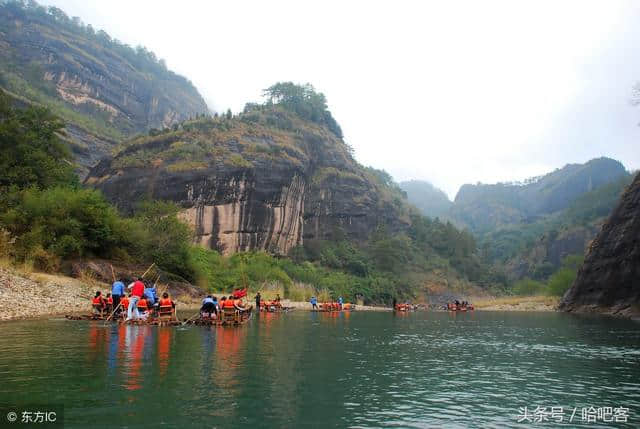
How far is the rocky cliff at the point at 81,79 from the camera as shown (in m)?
96.9

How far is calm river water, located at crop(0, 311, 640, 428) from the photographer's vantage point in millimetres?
9039

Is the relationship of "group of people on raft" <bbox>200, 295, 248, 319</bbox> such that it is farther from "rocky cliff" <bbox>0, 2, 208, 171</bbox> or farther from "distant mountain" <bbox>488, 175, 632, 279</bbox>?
"distant mountain" <bbox>488, 175, 632, 279</bbox>

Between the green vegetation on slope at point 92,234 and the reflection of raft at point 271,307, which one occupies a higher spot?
the green vegetation on slope at point 92,234

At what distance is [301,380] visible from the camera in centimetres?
1212

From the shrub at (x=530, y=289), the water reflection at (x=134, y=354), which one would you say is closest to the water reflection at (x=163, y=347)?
the water reflection at (x=134, y=354)

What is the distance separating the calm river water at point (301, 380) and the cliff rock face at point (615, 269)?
27395mm

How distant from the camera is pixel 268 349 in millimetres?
17078

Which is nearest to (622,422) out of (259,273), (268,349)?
(268,349)

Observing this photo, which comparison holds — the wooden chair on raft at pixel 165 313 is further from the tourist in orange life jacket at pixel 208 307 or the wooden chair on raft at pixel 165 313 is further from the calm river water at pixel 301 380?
the calm river water at pixel 301 380

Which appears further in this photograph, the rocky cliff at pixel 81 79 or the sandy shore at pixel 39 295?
the rocky cliff at pixel 81 79

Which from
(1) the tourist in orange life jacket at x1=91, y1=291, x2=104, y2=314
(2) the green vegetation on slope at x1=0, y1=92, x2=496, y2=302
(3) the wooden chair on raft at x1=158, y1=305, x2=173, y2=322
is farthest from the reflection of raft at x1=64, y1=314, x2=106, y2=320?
(2) the green vegetation on slope at x1=0, y1=92, x2=496, y2=302

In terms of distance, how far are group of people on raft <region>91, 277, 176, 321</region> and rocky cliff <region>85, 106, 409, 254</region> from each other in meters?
39.4

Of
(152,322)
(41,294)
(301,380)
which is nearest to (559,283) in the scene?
(152,322)

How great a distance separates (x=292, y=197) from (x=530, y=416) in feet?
230
